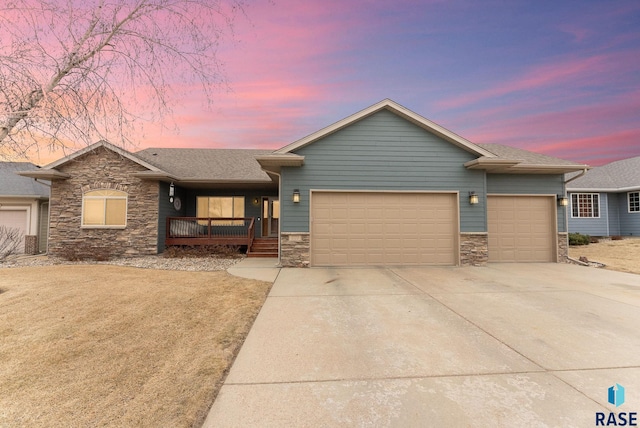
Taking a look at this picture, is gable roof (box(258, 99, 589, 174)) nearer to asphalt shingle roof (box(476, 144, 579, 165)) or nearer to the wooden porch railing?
asphalt shingle roof (box(476, 144, 579, 165))

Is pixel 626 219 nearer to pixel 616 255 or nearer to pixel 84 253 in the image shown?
pixel 616 255

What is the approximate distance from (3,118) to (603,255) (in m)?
18.0

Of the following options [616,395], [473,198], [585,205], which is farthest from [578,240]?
[616,395]

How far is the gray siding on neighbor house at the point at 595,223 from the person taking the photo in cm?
1634

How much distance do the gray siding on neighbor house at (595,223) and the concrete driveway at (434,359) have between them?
553 inches

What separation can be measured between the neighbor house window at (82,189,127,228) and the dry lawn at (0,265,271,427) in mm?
4885

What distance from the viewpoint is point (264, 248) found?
11.2 metres

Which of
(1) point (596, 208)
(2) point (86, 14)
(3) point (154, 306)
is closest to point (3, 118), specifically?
(2) point (86, 14)

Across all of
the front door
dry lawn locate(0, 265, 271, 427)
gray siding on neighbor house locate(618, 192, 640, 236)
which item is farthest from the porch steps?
gray siding on neighbor house locate(618, 192, 640, 236)

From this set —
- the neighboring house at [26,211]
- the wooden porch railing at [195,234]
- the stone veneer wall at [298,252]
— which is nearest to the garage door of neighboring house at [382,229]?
the stone veneer wall at [298,252]

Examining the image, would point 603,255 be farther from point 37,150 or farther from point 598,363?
point 37,150

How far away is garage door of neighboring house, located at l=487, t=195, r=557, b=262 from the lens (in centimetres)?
962

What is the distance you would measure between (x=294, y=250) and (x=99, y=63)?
20.7 ft

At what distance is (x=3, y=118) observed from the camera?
109 inches
